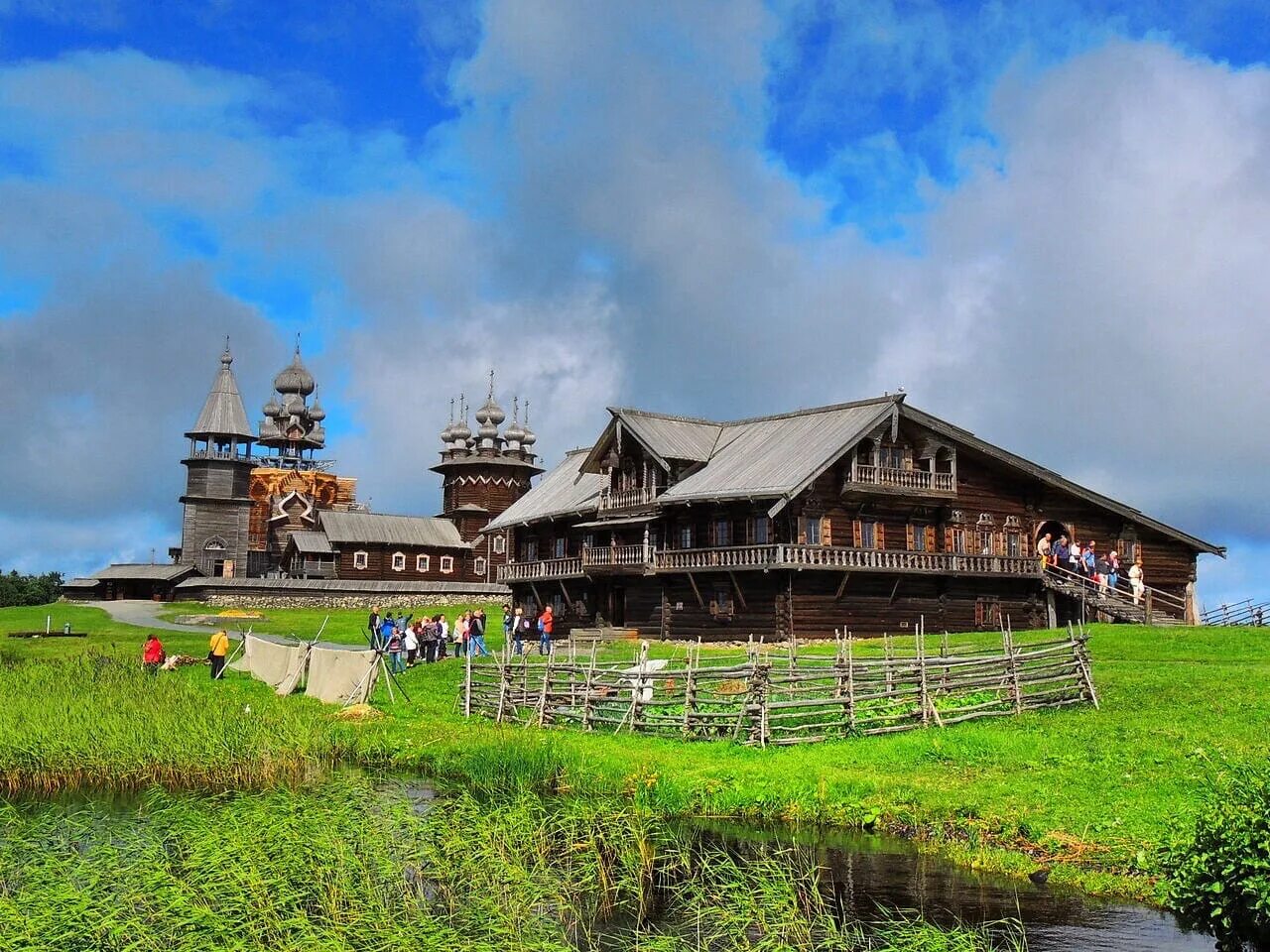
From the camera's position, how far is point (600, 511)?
49.1 meters

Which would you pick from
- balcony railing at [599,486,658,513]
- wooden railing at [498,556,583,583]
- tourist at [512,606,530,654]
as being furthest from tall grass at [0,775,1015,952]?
wooden railing at [498,556,583,583]

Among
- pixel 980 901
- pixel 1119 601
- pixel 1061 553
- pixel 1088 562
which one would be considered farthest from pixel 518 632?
pixel 980 901

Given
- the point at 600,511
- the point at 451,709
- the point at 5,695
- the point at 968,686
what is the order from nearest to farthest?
1. the point at 968,686
2. the point at 5,695
3. the point at 451,709
4. the point at 600,511

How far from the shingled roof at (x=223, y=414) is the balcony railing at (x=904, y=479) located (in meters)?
66.0

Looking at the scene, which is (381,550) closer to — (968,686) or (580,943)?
(968,686)

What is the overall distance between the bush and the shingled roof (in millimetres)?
92469

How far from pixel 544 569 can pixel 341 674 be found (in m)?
21.9

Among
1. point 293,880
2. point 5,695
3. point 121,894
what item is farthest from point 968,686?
point 5,695

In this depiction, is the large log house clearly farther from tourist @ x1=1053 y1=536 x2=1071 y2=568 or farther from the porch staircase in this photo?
tourist @ x1=1053 y1=536 x2=1071 y2=568

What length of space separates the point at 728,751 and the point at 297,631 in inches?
1580

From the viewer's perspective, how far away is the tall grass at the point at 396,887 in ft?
33.8

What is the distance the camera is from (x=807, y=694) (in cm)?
2469

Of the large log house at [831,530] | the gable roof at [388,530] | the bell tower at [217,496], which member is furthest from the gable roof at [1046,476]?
the bell tower at [217,496]

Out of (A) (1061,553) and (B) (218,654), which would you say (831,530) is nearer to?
(A) (1061,553)
